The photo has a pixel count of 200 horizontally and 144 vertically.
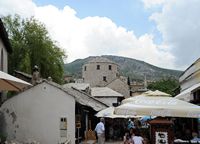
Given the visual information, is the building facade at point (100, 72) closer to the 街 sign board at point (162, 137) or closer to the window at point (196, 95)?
the window at point (196, 95)

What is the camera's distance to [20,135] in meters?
30.3

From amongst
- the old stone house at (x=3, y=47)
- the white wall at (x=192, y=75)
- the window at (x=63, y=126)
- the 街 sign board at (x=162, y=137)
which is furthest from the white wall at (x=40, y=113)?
the 街 sign board at (x=162, y=137)

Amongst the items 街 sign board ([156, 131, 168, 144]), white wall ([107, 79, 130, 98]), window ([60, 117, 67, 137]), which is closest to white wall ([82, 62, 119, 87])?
white wall ([107, 79, 130, 98])

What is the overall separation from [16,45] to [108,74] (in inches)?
2148

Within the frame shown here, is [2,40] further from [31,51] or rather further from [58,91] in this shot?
[31,51]

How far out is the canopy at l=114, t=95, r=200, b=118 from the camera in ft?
47.8

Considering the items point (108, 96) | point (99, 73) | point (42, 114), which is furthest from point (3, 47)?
point (99, 73)

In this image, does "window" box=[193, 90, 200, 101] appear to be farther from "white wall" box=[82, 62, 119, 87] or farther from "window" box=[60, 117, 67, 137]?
"white wall" box=[82, 62, 119, 87]

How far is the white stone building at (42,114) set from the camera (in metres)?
29.7

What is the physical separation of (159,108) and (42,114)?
653 inches

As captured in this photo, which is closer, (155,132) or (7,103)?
(155,132)

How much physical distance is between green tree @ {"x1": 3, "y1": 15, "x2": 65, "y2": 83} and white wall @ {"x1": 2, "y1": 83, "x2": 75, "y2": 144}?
1848 cm

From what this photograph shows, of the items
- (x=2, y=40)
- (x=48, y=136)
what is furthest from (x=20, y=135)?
(x=2, y=40)

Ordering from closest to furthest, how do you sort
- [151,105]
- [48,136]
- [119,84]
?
1. [151,105]
2. [48,136]
3. [119,84]
